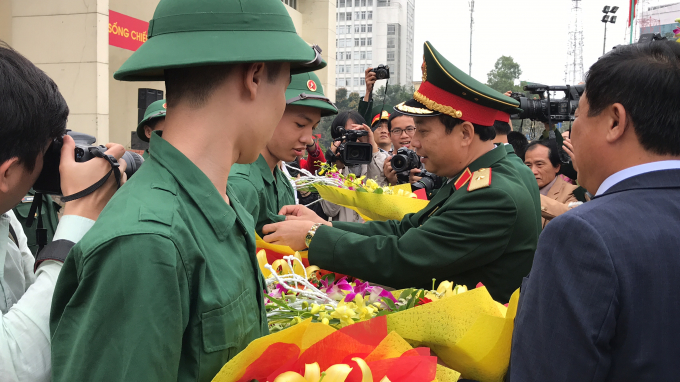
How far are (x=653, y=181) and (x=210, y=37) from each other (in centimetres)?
117

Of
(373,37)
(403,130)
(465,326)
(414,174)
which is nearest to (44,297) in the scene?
(465,326)

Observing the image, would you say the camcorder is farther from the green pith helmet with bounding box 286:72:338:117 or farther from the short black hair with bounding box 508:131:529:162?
the short black hair with bounding box 508:131:529:162

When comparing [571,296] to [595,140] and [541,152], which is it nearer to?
[595,140]

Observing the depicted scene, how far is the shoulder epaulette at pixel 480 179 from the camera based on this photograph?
2.60 meters

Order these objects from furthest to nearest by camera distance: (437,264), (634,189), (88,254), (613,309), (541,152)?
(541,152)
(437,264)
(634,189)
(613,309)
(88,254)

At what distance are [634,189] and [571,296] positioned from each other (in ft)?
1.15

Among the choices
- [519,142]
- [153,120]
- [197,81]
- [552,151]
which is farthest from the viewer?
[519,142]

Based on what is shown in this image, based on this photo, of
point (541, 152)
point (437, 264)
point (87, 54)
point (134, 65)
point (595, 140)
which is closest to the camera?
point (134, 65)

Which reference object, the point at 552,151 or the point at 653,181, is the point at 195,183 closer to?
the point at 653,181

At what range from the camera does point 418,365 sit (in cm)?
152

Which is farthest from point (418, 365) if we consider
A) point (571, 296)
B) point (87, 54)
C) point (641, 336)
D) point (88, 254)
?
point (87, 54)

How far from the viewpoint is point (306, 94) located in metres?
3.13

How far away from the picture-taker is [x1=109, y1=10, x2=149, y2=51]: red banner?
1134cm

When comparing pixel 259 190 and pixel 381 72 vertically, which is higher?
pixel 381 72
